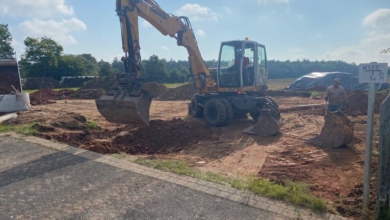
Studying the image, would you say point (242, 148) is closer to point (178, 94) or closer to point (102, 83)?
point (178, 94)

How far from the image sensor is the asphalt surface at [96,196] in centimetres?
413

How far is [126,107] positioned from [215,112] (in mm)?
3994

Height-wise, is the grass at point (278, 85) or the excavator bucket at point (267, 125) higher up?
the excavator bucket at point (267, 125)

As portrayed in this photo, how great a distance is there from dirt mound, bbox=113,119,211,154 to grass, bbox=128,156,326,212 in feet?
8.07

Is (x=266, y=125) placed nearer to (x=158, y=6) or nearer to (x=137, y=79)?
(x=137, y=79)

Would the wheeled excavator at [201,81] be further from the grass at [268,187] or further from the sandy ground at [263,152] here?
the grass at [268,187]

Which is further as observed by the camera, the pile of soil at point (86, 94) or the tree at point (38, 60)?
the tree at point (38, 60)

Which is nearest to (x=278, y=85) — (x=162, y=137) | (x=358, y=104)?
(x=358, y=104)

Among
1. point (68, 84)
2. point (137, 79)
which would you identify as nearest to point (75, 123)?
point (137, 79)

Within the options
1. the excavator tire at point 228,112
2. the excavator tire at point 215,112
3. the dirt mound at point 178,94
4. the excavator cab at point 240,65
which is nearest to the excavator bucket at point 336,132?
the excavator tire at point 228,112

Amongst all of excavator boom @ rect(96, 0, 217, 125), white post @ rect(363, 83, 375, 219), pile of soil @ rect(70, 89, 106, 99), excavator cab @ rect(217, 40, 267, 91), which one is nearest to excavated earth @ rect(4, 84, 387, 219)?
white post @ rect(363, 83, 375, 219)

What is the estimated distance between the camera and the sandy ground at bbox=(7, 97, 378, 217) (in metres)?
5.59

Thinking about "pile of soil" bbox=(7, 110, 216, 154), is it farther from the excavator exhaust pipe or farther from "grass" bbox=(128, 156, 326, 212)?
"grass" bbox=(128, 156, 326, 212)

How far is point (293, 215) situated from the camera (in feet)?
13.1
